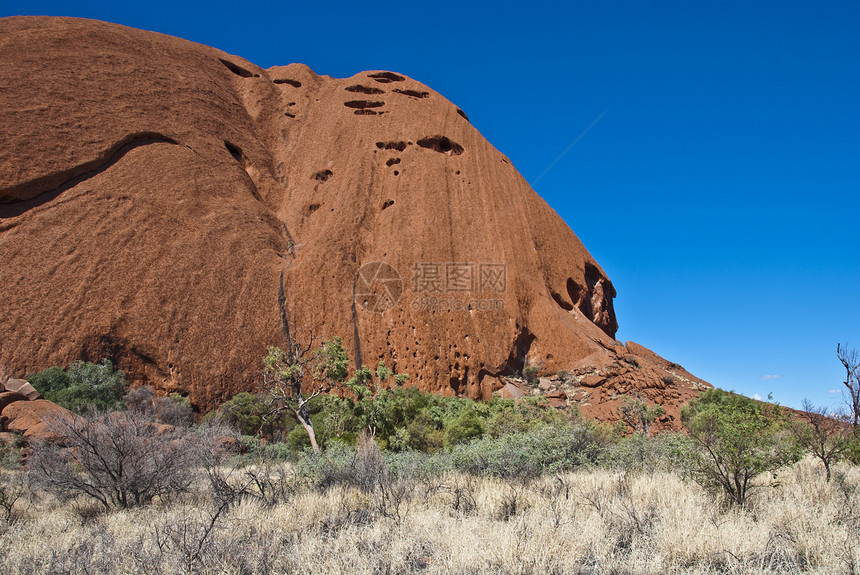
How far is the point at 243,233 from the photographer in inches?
1076

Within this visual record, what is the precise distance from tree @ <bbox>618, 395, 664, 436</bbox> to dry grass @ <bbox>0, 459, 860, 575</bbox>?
32.3 ft

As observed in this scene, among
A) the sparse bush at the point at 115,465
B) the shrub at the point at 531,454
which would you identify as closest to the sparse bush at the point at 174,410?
the sparse bush at the point at 115,465

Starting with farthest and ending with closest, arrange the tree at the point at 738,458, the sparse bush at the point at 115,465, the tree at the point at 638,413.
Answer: the tree at the point at 638,413 → the sparse bush at the point at 115,465 → the tree at the point at 738,458

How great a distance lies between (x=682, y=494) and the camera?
668 centimetres

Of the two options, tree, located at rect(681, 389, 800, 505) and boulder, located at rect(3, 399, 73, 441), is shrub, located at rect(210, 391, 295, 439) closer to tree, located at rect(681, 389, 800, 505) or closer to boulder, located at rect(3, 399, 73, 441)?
boulder, located at rect(3, 399, 73, 441)

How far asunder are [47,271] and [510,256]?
22.8 metres

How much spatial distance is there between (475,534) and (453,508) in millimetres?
1450

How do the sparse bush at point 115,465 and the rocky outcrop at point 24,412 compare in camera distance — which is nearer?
the sparse bush at point 115,465

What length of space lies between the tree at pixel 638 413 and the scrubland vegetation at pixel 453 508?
227 inches

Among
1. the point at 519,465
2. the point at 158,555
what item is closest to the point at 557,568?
the point at 158,555

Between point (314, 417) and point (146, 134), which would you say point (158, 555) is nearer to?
point (314, 417)

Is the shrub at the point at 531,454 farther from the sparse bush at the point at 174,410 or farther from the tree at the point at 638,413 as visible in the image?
the sparse bush at the point at 174,410

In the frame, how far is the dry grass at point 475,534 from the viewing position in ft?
14.5

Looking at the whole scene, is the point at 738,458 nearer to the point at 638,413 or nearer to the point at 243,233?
the point at 638,413
